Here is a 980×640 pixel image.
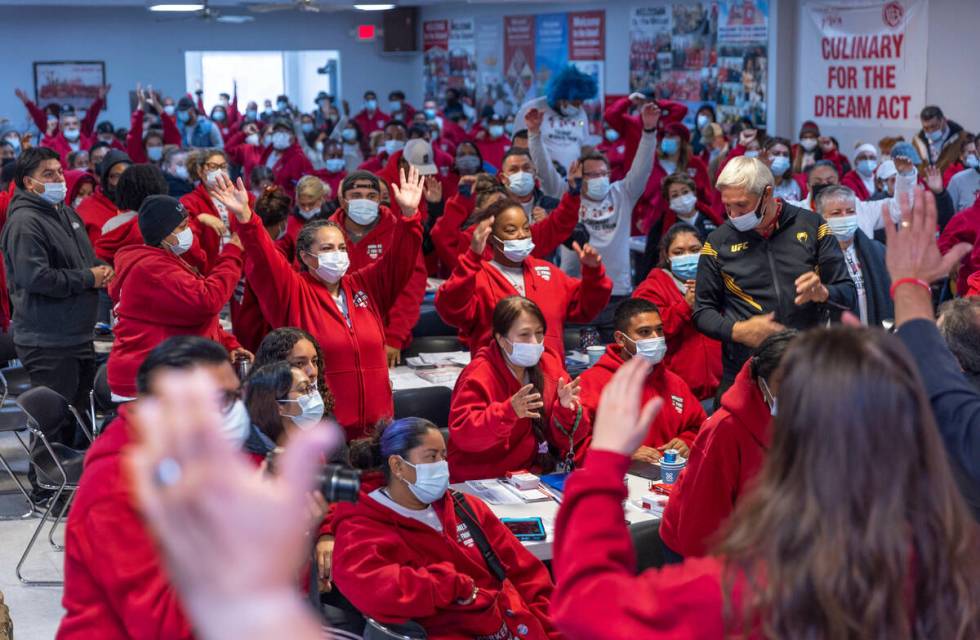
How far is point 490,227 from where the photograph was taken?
623 centimetres

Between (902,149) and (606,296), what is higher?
(902,149)

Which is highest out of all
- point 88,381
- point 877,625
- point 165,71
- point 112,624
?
point 165,71

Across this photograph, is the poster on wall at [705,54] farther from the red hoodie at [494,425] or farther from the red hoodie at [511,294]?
Answer: the red hoodie at [494,425]

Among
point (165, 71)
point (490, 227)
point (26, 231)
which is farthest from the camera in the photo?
point (165, 71)

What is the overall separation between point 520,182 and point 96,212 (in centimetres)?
295

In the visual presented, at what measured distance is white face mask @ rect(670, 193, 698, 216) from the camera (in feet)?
27.5

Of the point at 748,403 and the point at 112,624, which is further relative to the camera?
the point at 748,403

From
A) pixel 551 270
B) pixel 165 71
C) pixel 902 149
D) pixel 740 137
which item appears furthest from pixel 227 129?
pixel 551 270

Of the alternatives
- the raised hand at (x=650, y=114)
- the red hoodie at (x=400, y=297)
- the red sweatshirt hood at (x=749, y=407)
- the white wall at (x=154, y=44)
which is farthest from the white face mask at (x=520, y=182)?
the white wall at (x=154, y=44)

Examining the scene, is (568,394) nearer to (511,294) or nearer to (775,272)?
(775,272)

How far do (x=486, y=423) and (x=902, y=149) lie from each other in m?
5.96

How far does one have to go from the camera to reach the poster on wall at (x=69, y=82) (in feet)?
69.8

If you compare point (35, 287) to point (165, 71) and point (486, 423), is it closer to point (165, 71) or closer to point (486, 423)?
point (486, 423)

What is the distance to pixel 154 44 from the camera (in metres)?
22.1
